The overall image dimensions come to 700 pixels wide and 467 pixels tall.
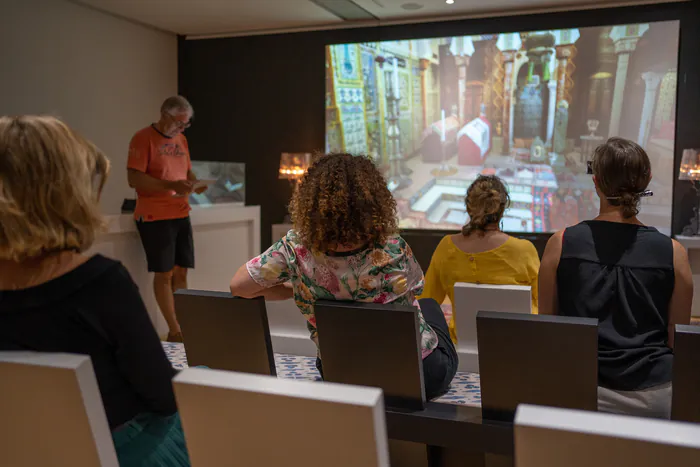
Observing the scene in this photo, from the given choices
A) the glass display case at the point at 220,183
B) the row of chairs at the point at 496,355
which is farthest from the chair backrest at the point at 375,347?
the glass display case at the point at 220,183

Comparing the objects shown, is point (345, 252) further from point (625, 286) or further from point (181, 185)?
point (181, 185)

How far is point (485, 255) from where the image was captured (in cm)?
258

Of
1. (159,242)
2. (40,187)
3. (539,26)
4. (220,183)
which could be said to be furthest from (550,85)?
(40,187)

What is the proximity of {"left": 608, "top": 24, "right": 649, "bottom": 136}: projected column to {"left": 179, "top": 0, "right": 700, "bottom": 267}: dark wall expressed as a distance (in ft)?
3.05

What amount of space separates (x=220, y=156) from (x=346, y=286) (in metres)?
5.70

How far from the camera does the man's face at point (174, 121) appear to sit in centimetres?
345

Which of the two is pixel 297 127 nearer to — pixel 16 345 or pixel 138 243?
pixel 138 243

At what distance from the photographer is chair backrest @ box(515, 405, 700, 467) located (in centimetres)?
66

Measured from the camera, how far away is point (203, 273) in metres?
4.23

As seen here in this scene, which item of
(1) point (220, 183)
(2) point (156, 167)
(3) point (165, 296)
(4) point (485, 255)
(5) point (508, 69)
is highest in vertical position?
(5) point (508, 69)

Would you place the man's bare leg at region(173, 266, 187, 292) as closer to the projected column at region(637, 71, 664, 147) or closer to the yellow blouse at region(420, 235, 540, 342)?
the yellow blouse at region(420, 235, 540, 342)

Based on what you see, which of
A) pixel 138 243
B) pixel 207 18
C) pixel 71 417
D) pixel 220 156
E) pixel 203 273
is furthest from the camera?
pixel 220 156

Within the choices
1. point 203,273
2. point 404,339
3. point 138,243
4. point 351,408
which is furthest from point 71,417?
point 203,273

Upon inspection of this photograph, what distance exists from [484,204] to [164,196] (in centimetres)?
185
